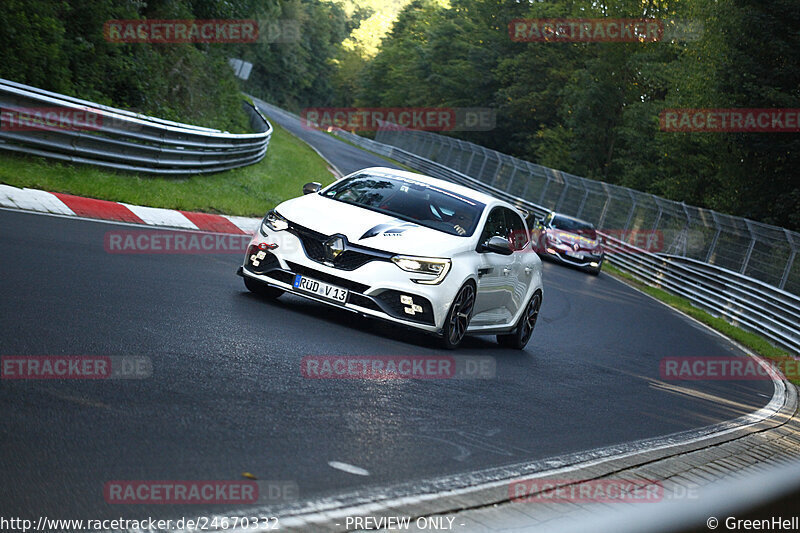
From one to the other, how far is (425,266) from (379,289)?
51cm

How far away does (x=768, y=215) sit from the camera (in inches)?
1455

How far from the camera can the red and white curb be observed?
40.2ft

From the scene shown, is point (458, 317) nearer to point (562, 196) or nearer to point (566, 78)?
point (562, 196)

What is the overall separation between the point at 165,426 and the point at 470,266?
501 centimetres

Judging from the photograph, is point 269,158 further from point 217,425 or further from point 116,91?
point 217,425

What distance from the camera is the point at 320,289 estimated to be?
9.03 meters

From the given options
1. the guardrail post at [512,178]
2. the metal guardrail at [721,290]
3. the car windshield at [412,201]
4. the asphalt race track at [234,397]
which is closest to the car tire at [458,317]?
the asphalt race track at [234,397]

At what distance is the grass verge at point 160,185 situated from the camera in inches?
549

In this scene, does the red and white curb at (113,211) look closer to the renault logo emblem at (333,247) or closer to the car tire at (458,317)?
the renault logo emblem at (333,247)

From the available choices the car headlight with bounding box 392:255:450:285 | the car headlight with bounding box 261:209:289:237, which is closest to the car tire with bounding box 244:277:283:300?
the car headlight with bounding box 261:209:289:237

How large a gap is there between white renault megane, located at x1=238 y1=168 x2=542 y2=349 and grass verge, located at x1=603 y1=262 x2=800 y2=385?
7885 millimetres

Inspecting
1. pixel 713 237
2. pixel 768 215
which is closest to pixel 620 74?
pixel 768 215

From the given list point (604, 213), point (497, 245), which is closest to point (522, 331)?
point (497, 245)

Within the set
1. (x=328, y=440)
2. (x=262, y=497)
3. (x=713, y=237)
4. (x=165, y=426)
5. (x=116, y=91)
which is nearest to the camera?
(x=262, y=497)
